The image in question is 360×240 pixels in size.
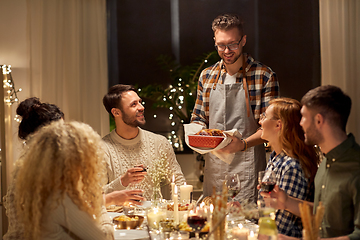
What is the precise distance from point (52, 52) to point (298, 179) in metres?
3.00

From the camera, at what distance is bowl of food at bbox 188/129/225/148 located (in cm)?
256

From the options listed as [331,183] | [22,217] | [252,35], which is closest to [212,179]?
[331,183]

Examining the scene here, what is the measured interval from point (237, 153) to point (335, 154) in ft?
4.17

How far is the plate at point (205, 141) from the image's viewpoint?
8.39 ft

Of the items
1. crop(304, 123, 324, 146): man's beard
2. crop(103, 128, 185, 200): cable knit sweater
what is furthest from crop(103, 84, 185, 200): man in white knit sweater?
crop(304, 123, 324, 146): man's beard

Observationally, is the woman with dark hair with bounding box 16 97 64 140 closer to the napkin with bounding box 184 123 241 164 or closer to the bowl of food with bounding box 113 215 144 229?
the bowl of food with bounding box 113 215 144 229

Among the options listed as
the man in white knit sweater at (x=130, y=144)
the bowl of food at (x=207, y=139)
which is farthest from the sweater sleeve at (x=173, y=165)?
the bowl of food at (x=207, y=139)

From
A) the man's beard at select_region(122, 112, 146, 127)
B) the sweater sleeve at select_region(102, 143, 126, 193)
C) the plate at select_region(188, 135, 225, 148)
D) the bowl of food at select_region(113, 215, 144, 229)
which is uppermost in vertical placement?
the man's beard at select_region(122, 112, 146, 127)

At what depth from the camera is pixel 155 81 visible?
4703mm

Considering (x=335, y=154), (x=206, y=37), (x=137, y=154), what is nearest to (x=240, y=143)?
(x=137, y=154)

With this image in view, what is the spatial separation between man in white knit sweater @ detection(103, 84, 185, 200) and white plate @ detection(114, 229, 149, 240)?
3.30 feet

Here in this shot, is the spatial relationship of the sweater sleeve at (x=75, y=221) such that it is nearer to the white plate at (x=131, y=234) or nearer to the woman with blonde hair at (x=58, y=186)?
the woman with blonde hair at (x=58, y=186)

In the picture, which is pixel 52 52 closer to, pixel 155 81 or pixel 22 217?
pixel 155 81

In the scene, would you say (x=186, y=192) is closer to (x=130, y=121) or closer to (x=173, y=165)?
(x=173, y=165)
